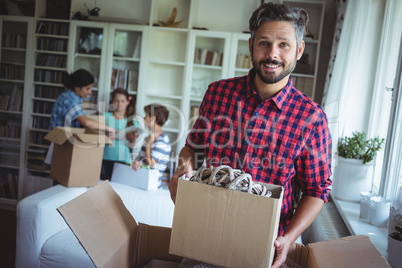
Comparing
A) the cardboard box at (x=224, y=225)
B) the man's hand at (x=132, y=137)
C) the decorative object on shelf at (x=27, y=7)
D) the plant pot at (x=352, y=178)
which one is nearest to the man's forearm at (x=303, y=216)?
the cardboard box at (x=224, y=225)

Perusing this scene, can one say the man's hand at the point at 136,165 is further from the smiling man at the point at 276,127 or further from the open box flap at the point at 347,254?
the open box flap at the point at 347,254

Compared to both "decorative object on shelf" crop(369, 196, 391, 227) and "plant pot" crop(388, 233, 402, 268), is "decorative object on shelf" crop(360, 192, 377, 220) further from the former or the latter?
"plant pot" crop(388, 233, 402, 268)

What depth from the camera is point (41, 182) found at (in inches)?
159

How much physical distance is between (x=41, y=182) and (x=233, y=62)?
2.56m

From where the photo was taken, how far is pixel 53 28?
12.9 ft

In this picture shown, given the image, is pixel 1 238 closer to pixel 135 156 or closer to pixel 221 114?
pixel 135 156

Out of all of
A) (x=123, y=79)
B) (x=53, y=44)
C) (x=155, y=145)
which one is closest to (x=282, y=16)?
(x=155, y=145)

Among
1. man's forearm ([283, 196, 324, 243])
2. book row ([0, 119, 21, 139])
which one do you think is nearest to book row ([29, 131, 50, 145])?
book row ([0, 119, 21, 139])

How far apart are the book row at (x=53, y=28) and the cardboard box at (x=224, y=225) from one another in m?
3.68

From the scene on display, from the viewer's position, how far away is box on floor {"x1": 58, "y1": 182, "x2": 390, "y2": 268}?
870 mm

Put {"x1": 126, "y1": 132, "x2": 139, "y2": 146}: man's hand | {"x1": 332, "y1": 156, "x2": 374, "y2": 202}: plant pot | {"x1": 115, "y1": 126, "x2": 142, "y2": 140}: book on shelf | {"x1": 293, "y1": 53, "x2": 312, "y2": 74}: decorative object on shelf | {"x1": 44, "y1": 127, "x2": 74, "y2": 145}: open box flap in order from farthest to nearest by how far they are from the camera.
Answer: {"x1": 293, "y1": 53, "x2": 312, "y2": 74}: decorative object on shelf → {"x1": 126, "y1": 132, "x2": 139, "y2": 146}: man's hand → {"x1": 115, "y1": 126, "x2": 142, "y2": 140}: book on shelf → {"x1": 44, "y1": 127, "x2": 74, "y2": 145}: open box flap → {"x1": 332, "y1": 156, "x2": 374, "y2": 202}: plant pot

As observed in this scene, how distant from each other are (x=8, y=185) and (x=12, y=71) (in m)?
1.33

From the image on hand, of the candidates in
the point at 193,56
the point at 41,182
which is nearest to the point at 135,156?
the point at 193,56

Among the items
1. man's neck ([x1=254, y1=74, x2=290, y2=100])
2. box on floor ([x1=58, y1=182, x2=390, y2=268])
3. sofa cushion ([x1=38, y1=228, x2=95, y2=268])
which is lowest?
sofa cushion ([x1=38, y1=228, x2=95, y2=268])
